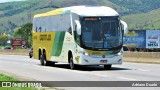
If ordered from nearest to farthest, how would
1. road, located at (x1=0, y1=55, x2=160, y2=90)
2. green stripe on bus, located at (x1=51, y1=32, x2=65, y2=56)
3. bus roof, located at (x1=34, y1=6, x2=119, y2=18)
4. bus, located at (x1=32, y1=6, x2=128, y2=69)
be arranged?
road, located at (x1=0, y1=55, x2=160, y2=90)
bus, located at (x1=32, y1=6, x2=128, y2=69)
bus roof, located at (x1=34, y1=6, x2=119, y2=18)
green stripe on bus, located at (x1=51, y1=32, x2=65, y2=56)

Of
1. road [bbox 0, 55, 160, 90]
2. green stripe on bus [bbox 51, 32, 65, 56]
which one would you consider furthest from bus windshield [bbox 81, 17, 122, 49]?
green stripe on bus [bbox 51, 32, 65, 56]

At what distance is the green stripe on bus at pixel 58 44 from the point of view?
3063cm

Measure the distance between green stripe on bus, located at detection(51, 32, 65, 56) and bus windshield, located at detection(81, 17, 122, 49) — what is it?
3.29 metres

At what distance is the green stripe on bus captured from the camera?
3063 cm

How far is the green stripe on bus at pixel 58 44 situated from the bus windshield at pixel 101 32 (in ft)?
10.8

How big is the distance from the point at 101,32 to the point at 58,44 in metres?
5.05

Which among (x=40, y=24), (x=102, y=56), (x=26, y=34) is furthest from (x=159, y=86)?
(x=26, y=34)

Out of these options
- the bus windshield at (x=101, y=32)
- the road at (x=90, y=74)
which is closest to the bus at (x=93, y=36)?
the bus windshield at (x=101, y=32)

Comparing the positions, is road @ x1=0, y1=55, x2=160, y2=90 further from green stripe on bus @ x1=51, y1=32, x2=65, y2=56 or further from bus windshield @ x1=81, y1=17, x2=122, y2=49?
green stripe on bus @ x1=51, y1=32, x2=65, y2=56

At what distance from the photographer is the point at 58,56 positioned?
3153 cm

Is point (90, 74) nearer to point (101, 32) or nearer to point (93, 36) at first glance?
point (93, 36)

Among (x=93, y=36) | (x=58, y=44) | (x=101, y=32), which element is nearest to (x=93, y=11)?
(x=101, y=32)

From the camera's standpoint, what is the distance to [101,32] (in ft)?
88.9

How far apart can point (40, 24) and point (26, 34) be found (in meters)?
144
